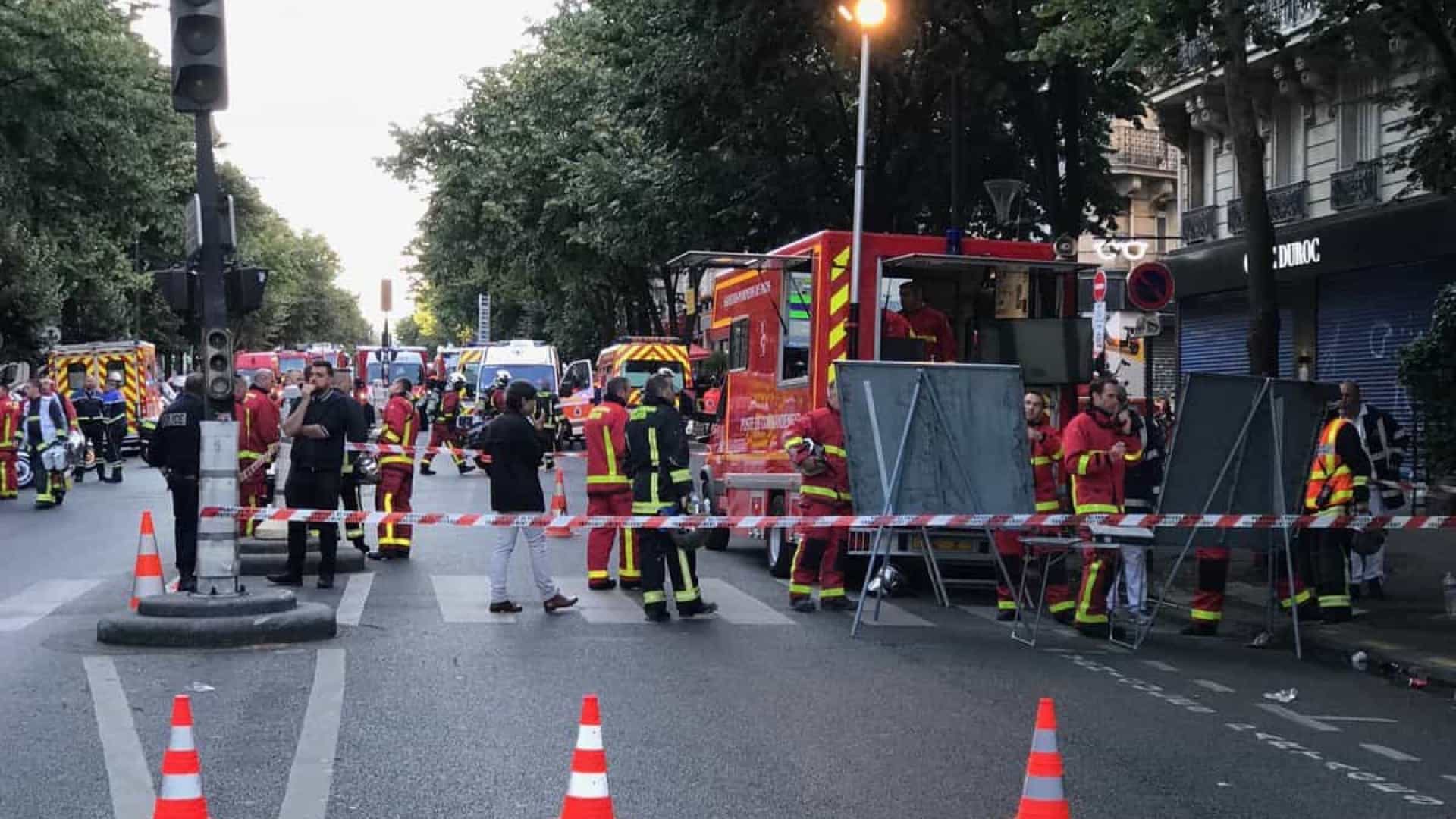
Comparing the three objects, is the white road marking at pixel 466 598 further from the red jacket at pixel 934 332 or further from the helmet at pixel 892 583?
the red jacket at pixel 934 332

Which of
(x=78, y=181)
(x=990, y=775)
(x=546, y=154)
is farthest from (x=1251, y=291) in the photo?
(x=546, y=154)

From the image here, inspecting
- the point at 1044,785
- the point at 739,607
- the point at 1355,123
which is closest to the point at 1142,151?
the point at 1355,123

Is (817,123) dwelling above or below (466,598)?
above

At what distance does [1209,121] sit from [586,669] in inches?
951

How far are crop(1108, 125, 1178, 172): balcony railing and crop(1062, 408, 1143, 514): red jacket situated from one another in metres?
33.7

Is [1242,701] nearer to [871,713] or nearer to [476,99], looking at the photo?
[871,713]

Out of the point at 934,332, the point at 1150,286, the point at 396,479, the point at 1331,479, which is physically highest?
→ the point at 1150,286

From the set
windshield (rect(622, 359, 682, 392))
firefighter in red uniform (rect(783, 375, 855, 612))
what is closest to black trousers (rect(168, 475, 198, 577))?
firefighter in red uniform (rect(783, 375, 855, 612))

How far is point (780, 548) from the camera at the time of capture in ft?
52.9

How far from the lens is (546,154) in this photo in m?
48.3

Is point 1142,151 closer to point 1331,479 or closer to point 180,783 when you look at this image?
point 1331,479

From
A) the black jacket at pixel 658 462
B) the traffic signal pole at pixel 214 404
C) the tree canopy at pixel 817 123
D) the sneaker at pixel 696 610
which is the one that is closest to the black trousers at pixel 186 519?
the traffic signal pole at pixel 214 404

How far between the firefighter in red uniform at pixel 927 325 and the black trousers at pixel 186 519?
594 centimetres

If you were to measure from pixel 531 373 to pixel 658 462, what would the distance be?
3050 centimetres
